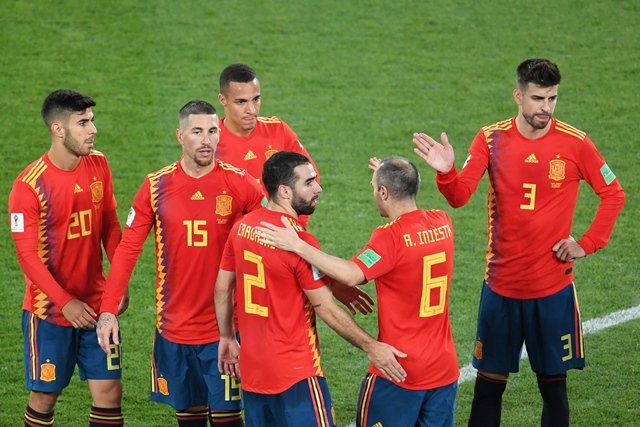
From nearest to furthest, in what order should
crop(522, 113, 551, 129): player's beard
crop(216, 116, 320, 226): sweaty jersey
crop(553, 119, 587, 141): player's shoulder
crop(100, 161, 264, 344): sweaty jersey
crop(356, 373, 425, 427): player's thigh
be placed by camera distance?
crop(356, 373, 425, 427): player's thigh, crop(100, 161, 264, 344): sweaty jersey, crop(522, 113, 551, 129): player's beard, crop(553, 119, 587, 141): player's shoulder, crop(216, 116, 320, 226): sweaty jersey

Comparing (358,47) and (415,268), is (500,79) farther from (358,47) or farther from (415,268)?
(415,268)

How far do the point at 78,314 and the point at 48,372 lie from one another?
445mm

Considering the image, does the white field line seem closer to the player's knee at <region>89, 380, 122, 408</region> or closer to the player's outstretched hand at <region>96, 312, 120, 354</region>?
the player's knee at <region>89, 380, 122, 408</region>

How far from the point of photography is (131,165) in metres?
12.5

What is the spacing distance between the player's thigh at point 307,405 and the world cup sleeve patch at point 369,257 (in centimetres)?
67

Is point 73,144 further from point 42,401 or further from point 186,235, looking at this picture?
point 42,401

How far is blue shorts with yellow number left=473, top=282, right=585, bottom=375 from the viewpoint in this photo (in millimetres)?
7445

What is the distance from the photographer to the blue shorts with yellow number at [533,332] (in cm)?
745

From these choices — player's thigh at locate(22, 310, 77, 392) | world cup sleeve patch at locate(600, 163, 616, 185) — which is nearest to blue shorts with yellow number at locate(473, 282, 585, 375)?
world cup sleeve patch at locate(600, 163, 616, 185)

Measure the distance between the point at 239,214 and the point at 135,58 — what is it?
812 cm

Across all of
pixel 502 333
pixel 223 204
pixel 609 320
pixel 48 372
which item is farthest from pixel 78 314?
pixel 609 320

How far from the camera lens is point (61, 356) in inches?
287

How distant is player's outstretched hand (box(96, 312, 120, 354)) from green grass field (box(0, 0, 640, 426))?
2157mm

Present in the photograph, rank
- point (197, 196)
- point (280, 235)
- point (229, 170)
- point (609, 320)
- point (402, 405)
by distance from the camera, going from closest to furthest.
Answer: point (280, 235)
point (402, 405)
point (197, 196)
point (229, 170)
point (609, 320)
